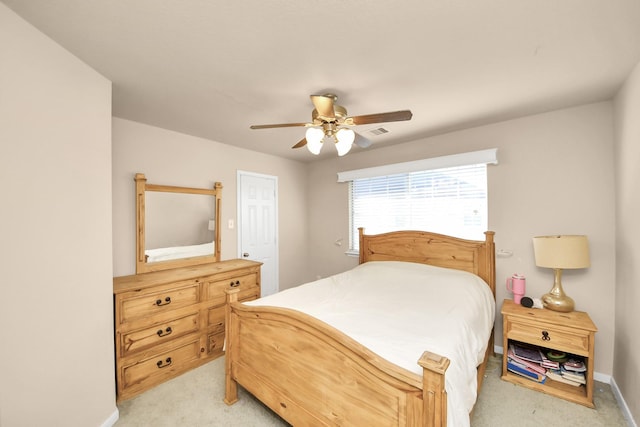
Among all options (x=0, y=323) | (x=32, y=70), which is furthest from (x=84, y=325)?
(x=32, y=70)

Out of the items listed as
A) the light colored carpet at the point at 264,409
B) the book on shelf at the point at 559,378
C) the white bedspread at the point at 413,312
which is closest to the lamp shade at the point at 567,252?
the white bedspread at the point at 413,312

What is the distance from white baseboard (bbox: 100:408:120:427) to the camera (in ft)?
5.73

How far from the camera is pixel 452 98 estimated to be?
7.07ft

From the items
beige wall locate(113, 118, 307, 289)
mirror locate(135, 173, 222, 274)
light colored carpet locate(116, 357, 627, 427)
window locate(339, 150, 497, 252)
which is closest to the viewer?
light colored carpet locate(116, 357, 627, 427)

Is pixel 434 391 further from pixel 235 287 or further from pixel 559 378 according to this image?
pixel 235 287

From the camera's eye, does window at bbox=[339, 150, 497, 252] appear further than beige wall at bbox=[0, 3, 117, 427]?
Yes

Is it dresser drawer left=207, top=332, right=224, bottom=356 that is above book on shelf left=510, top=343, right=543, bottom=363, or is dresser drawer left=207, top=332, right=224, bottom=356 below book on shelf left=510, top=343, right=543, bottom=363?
below

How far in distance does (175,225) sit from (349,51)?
8.36 feet

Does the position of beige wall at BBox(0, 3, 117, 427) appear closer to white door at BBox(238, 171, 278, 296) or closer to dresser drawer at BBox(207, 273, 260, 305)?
dresser drawer at BBox(207, 273, 260, 305)

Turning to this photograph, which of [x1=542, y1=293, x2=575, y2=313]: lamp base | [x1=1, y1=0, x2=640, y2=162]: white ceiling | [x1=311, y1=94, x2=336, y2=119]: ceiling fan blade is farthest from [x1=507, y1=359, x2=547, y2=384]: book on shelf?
[x1=311, y1=94, x2=336, y2=119]: ceiling fan blade

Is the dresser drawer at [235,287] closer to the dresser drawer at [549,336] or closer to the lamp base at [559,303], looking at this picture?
the dresser drawer at [549,336]

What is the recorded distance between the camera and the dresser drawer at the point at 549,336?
6.49 feet

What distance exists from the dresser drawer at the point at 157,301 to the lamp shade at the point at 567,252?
3242 millimetres

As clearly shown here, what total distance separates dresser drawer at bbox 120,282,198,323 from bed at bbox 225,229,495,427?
72 centimetres
